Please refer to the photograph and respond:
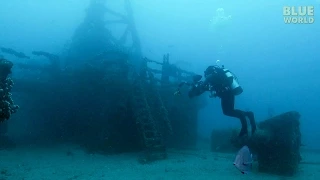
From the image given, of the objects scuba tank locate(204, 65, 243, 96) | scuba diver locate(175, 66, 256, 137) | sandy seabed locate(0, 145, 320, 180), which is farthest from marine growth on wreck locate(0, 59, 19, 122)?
scuba tank locate(204, 65, 243, 96)

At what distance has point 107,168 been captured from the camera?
1059cm

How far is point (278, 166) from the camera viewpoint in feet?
34.6

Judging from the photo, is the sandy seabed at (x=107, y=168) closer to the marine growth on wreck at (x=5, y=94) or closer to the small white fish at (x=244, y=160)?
the marine growth on wreck at (x=5, y=94)

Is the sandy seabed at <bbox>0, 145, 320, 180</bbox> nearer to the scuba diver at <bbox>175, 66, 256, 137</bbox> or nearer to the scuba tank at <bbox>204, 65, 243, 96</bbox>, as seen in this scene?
the scuba diver at <bbox>175, 66, 256, 137</bbox>

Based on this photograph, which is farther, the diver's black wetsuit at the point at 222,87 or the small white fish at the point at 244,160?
the diver's black wetsuit at the point at 222,87

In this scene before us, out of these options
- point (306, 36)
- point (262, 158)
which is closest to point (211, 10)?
point (306, 36)

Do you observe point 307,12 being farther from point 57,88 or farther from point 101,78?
point 57,88

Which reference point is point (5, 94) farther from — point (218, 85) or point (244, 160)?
point (244, 160)

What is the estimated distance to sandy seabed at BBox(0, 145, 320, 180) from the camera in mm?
9461

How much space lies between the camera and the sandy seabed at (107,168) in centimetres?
946

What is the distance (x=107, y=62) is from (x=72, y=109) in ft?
14.5

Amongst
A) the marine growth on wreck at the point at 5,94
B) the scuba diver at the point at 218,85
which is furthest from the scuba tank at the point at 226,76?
the marine growth on wreck at the point at 5,94

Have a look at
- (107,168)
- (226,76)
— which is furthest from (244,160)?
(107,168)

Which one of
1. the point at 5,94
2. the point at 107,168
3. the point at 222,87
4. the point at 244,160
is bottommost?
the point at 107,168
